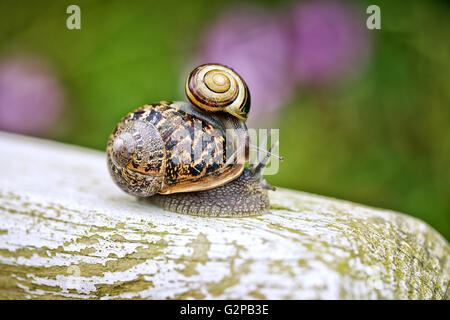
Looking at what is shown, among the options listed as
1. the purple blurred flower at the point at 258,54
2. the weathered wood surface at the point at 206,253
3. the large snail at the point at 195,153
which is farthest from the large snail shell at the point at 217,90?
the purple blurred flower at the point at 258,54

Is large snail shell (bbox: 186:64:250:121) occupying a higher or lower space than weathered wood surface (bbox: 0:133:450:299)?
higher

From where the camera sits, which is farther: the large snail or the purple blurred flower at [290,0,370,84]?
the purple blurred flower at [290,0,370,84]

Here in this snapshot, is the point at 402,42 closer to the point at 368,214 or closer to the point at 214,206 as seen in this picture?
the point at 368,214

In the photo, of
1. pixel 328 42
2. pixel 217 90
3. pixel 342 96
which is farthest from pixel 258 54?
pixel 217 90

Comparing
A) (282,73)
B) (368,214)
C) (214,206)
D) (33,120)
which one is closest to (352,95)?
(282,73)

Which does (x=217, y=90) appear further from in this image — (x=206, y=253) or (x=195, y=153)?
(x=206, y=253)

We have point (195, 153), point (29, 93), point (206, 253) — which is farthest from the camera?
point (29, 93)

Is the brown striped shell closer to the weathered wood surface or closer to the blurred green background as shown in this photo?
the weathered wood surface

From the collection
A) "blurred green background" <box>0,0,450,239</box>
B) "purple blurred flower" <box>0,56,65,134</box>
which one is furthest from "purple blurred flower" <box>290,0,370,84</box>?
"purple blurred flower" <box>0,56,65,134</box>
